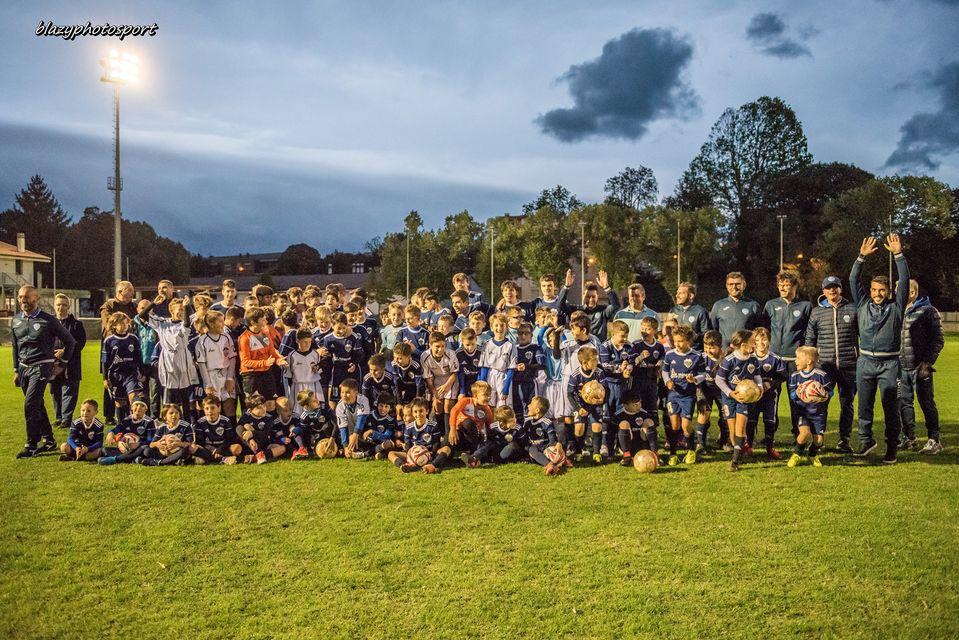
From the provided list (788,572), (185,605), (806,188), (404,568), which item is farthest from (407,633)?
(806,188)

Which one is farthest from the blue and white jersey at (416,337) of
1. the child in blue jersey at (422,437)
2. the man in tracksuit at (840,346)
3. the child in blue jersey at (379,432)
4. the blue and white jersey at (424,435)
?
the man in tracksuit at (840,346)

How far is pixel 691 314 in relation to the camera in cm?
861

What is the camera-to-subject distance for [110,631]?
12.6 feet

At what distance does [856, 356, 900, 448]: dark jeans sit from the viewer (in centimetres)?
737

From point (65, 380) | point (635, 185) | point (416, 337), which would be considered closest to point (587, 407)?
point (416, 337)

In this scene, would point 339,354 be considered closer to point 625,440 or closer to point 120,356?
point 120,356

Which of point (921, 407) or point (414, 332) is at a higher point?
point (414, 332)

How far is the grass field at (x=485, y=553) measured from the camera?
12.8 feet

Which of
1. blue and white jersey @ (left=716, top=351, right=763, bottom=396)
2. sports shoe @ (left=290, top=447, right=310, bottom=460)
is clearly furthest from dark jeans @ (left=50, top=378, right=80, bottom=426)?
blue and white jersey @ (left=716, top=351, right=763, bottom=396)

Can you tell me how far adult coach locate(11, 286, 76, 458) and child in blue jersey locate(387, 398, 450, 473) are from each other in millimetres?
4208

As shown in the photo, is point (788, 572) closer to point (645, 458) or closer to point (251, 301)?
point (645, 458)

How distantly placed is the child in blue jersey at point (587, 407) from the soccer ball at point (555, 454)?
416 millimetres

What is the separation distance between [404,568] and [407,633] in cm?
87

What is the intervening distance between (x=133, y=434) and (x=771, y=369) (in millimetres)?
7203
